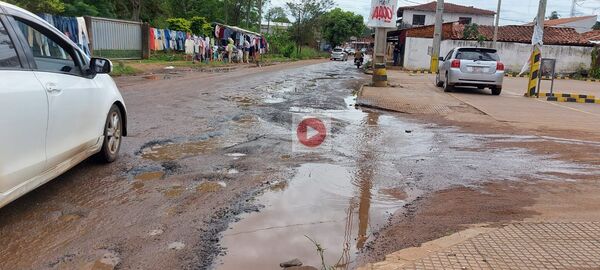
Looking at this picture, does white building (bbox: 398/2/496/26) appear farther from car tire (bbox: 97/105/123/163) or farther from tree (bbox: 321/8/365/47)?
car tire (bbox: 97/105/123/163)

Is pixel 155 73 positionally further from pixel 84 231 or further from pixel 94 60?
A: pixel 84 231

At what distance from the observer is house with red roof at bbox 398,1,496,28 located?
6175cm

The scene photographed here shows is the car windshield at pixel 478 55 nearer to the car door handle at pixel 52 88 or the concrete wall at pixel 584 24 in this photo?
the car door handle at pixel 52 88

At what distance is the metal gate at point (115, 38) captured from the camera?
2173 cm

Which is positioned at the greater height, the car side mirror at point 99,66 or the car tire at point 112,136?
the car side mirror at point 99,66

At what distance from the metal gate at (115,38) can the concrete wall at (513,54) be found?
766 inches

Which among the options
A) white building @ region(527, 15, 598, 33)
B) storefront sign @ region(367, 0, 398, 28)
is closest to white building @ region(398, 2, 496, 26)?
white building @ region(527, 15, 598, 33)

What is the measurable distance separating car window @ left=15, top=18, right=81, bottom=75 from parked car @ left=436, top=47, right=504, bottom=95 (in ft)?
42.1

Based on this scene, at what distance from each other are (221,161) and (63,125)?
2.00 metres

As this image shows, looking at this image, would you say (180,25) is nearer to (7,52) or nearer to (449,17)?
(7,52)

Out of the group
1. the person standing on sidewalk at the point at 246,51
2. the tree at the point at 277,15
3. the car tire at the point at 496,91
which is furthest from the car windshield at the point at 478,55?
the tree at the point at 277,15

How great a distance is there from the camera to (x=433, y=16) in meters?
61.5
